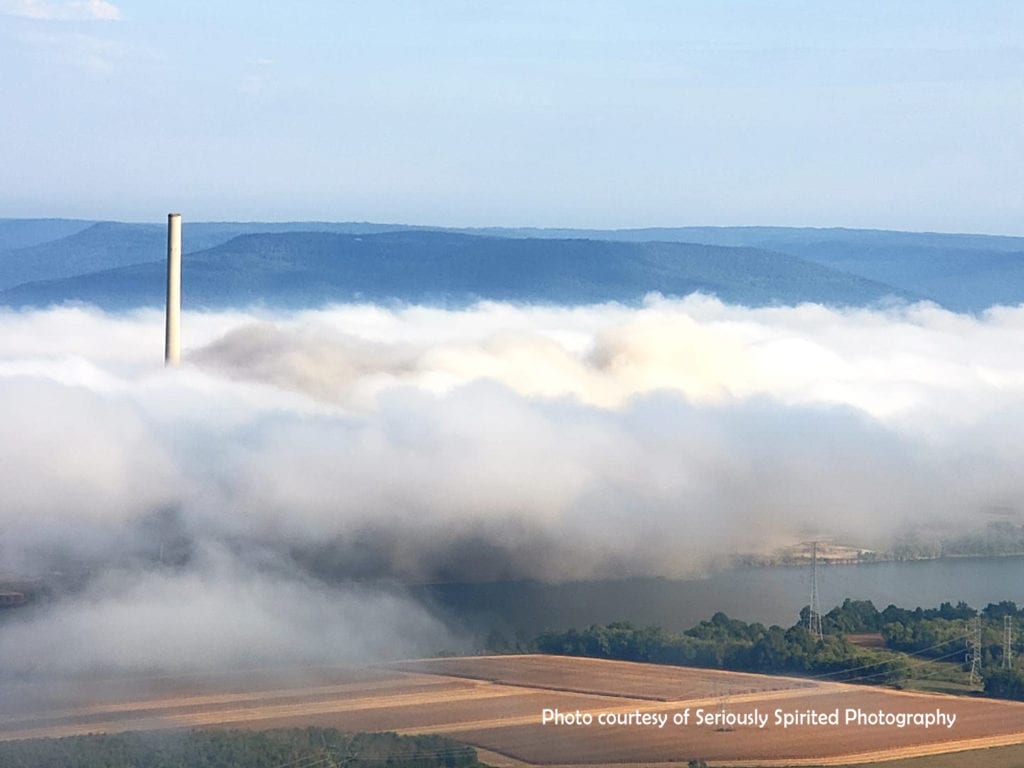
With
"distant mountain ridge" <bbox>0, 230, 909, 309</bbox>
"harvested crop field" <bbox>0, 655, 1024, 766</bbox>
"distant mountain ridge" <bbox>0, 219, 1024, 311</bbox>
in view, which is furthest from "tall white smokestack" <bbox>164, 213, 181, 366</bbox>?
"distant mountain ridge" <bbox>0, 230, 909, 309</bbox>

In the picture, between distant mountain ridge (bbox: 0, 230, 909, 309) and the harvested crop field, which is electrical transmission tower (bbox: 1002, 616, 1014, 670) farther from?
distant mountain ridge (bbox: 0, 230, 909, 309)

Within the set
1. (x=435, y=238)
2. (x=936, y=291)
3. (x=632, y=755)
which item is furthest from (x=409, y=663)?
(x=936, y=291)

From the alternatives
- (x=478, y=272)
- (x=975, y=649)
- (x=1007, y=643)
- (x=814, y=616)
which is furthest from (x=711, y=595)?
(x=478, y=272)

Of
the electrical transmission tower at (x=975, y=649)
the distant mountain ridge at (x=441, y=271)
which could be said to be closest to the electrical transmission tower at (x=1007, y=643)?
the electrical transmission tower at (x=975, y=649)

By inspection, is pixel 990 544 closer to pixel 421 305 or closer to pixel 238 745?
pixel 238 745

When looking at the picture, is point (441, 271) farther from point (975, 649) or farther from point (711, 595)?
point (975, 649)

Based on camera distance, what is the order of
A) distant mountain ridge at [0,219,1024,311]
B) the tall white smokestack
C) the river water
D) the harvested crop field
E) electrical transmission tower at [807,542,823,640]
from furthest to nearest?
distant mountain ridge at [0,219,1024,311]
the tall white smokestack
the river water
electrical transmission tower at [807,542,823,640]
the harvested crop field
